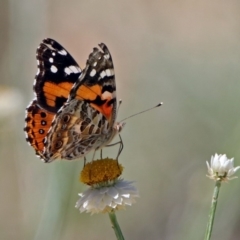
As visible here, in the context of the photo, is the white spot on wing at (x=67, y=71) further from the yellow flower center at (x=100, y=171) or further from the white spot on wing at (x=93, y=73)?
the yellow flower center at (x=100, y=171)

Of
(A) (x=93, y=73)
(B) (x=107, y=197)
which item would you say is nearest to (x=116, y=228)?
(B) (x=107, y=197)

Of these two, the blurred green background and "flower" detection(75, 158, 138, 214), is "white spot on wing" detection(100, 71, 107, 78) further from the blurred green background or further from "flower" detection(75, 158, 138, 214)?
the blurred green background

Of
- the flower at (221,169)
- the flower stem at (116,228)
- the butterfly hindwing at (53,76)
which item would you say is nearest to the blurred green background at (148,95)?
the butterfly hindwing at (53,76)

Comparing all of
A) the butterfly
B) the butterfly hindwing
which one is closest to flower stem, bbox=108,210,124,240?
the butterfly

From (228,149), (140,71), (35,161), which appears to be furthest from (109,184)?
(140,71)

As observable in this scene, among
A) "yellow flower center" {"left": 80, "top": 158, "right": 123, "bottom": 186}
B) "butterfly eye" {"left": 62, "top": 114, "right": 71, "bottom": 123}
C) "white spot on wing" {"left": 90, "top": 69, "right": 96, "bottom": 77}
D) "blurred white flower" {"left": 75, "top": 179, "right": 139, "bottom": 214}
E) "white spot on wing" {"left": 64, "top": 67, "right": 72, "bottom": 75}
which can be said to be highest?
"white spot on wing" {"left": 64, "top": 67, "right": 72, "bottom": 75}

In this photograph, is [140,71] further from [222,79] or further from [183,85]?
[222,79]
